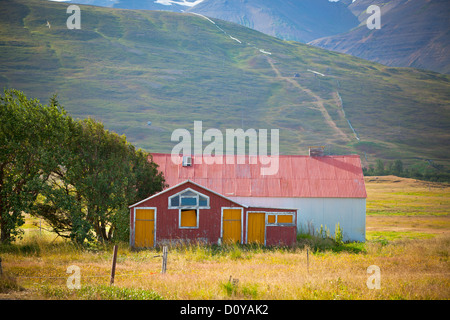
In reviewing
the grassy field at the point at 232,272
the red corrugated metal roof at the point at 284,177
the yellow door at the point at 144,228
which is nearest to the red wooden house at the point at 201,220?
the yellow door at the point at 144,228

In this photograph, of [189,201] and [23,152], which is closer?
[23,152]

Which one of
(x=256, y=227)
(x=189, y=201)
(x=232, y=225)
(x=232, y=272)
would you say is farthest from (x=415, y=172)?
(x=232, y=272)

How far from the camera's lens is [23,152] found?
958 inches

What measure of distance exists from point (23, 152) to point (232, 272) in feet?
46.8

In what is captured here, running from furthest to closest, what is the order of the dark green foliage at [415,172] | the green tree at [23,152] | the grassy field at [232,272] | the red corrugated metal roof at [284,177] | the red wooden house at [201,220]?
the dark green foliage at [415,172] < the red corrugated metal roof at [284,177] < the red wooden house at [201,220] < the green tree at [23,152] < the grassy field at [232,272]

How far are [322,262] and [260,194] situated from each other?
1338cm

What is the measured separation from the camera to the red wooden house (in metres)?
26.0

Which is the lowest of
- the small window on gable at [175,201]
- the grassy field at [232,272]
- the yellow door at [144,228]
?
the grassy field at [232,272]

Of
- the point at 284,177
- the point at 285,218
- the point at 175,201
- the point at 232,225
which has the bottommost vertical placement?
the point at 232,225

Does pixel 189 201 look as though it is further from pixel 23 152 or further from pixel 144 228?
pixel 23 152

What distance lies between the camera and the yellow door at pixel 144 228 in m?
25.8

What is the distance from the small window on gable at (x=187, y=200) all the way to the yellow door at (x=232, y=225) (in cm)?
131

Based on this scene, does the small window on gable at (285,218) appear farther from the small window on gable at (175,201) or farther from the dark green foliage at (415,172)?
the dark green foliage at (415,172)
